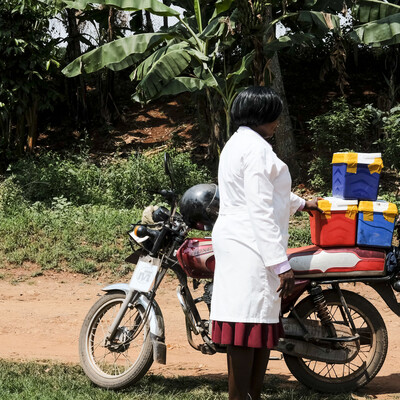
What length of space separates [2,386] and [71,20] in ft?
37.5

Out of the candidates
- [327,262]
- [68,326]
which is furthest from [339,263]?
[68,326]

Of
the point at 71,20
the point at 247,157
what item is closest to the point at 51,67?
the point at 71,20

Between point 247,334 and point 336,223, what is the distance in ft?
4.14

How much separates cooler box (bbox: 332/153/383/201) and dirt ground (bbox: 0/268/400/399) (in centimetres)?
131

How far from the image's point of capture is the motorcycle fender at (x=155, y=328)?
437cm

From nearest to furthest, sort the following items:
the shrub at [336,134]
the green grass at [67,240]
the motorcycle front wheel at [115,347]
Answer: the motorcycle front wheel at [115,347] → the green grass at [67,240] → the shrub at [336,134]

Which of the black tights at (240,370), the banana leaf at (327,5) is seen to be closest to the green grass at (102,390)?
the black tights at (240,370)

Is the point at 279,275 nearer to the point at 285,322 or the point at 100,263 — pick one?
the point at 285,322

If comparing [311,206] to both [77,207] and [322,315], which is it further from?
[77,207]

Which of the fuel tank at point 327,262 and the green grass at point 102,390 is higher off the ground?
the fuel tank at point 327,262

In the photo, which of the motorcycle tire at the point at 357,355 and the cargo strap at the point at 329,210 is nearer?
the cargo strap at the point at 329,210

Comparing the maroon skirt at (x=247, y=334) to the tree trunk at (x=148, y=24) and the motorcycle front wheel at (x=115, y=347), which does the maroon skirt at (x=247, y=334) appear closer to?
the motorcycle front wheel at (x=115, y=347)

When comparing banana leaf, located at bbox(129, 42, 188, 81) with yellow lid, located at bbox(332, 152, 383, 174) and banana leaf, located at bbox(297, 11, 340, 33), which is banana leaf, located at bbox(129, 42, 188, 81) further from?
yellow lid, located at bbox(332, 152, 383, 174)

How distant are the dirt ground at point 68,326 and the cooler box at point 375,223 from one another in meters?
1.01
